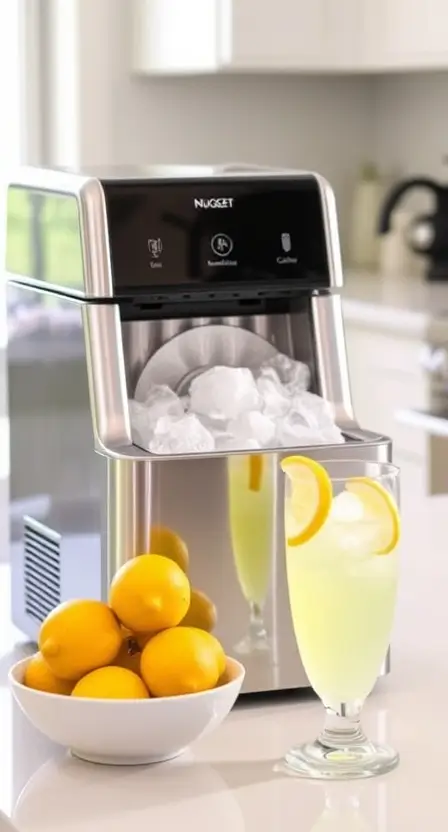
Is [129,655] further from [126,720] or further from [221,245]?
[221,245]

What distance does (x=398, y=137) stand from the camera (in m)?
4.46

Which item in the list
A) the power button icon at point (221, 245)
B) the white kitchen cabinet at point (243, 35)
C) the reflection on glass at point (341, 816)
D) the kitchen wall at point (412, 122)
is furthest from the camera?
the kitchen wall at point (412, 122)

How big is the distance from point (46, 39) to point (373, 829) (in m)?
3.49

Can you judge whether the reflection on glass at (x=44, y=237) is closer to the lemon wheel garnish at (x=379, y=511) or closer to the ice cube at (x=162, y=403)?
the ice cube at (x=162, y=403)

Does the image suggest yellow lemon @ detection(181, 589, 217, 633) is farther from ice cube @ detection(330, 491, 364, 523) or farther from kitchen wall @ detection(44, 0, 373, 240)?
kitchen wall @ detection(44, 0, 373, 240)

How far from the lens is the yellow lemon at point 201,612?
119 centimetres

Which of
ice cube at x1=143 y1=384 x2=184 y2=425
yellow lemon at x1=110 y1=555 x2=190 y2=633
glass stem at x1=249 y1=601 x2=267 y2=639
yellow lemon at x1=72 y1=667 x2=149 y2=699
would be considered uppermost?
ice cube at x1=143 y1=384 x2=184 y2=425

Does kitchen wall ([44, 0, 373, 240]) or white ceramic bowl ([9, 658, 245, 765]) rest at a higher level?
kitchen wall ([44, 0, 373, 240])

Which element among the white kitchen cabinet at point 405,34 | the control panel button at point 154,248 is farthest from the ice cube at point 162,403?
the white kitchen cabinet at point 405,34

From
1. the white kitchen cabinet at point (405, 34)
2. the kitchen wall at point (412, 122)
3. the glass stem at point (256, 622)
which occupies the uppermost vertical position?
the white kitchen cabinet at point (405, 34)

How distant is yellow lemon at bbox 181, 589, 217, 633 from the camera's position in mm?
1189

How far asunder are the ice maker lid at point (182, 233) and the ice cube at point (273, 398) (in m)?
0.08

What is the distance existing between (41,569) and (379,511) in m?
0.45

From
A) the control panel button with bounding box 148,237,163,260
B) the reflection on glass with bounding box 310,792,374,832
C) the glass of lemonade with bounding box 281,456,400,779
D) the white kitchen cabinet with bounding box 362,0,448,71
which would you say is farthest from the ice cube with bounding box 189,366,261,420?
the white kitchen cabinet with bounding box 362,0,448,71
